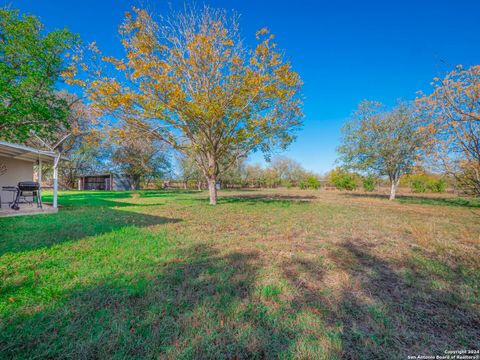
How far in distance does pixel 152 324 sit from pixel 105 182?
41910 millimetres

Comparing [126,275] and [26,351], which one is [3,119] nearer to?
[126,275]

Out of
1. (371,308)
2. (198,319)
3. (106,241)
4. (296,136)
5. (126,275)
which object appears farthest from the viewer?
(296,136)

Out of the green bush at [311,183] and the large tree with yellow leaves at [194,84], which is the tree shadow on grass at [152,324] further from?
the green bush at [311,183]

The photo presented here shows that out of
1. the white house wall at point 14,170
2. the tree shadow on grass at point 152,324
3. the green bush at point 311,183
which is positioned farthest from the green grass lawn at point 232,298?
the green bush at point 311,183

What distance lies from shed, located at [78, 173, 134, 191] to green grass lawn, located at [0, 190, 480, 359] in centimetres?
3558

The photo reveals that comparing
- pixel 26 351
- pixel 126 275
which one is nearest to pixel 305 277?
pixel 126 275

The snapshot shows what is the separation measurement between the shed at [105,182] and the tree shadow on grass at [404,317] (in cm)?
4043

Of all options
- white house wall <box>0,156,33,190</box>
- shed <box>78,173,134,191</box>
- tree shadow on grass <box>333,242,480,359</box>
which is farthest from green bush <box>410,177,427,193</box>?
shed <box>78,173,134,191</box>

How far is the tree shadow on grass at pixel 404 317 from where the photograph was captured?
1.66 metres

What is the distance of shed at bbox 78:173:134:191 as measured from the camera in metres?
35.3

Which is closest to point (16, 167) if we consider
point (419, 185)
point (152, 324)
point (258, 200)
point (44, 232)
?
point (44, 232)

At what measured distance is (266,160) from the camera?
13.5 meters

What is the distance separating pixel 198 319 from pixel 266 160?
12083 mm

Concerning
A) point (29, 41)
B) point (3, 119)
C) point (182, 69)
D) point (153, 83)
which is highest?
point (29, 41)
